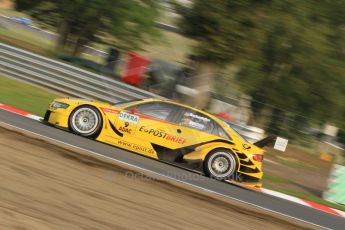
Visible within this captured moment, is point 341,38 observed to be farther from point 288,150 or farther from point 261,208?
point 261,208

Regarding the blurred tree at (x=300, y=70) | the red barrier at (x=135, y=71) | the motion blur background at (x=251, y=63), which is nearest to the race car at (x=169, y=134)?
the motion blur background at (x=251, y=63)

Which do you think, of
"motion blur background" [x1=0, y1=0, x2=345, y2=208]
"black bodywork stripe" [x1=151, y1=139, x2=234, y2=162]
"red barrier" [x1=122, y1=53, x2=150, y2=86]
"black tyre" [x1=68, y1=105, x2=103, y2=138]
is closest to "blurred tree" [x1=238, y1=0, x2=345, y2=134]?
"motion blur background" [x1=0, y1=0, x2=345, y2=208]

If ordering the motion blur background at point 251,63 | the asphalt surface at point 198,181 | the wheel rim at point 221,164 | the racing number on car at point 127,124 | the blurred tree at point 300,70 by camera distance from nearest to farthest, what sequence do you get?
the asphalt surface at point 198,181 < the wheel rim at point 221,164 < the racing number on car at point 127,124 < the motion blur background at point 251,63 < the blurred tree at point 300,70

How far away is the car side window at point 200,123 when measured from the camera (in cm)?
1131

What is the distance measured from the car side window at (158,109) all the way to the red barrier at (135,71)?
7.43 metres

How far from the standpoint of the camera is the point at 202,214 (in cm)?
773

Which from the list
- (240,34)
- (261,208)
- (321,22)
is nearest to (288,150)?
(240,34)

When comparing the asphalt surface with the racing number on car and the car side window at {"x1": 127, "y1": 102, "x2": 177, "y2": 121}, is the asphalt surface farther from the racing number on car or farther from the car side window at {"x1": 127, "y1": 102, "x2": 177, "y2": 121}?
the car side window at {"x1": 127, "y1": 102, "x2": 177, "y2": 121}

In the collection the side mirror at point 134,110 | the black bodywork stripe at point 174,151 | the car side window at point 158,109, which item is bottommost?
the black bodywork stripe at point 174,151

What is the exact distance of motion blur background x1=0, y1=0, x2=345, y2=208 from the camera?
1761 centimetres

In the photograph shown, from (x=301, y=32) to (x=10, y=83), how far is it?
367 inches

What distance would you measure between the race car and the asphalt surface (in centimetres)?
20

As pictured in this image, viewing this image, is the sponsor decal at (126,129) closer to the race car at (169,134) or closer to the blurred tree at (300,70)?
the race car at (169,134)

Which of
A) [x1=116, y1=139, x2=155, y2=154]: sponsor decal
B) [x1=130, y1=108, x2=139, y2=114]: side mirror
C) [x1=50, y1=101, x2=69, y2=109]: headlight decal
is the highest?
[x1=130, y1=108, x2=139, y2=114]: side mirror
